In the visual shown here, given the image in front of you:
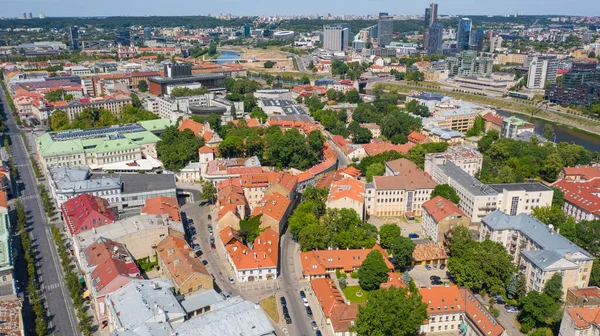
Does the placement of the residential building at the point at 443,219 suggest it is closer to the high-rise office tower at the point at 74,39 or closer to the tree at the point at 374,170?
the tree at the point at 374,170

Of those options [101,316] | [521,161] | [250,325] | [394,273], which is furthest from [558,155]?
[101,316]

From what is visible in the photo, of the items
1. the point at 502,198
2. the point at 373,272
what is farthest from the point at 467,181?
the point at 373,272

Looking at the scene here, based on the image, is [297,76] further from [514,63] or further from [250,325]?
[250,325]

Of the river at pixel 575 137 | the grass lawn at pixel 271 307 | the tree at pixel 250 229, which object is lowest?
the river at pixel 575 137

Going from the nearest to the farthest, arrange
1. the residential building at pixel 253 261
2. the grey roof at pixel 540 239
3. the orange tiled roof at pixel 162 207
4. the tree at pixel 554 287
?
the tree at pixel 554 287 < the grey roof at pixel 540 239 < the residential building at pixel 253 261 < the orange tiled roof at pixel 162 207

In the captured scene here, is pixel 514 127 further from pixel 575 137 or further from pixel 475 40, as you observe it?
pixel 475 40

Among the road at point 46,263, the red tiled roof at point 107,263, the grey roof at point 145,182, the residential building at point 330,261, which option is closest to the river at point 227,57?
the road at point 46,263
